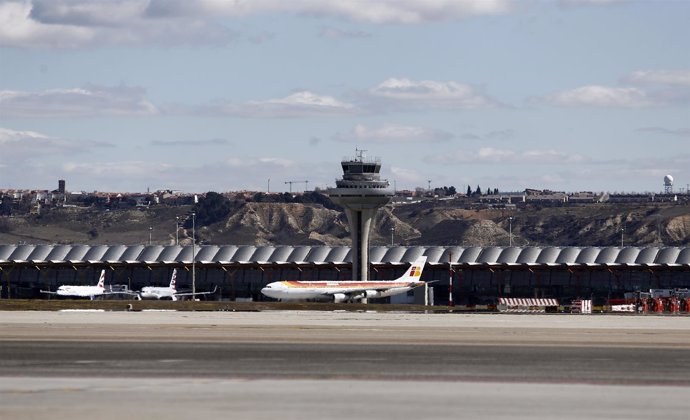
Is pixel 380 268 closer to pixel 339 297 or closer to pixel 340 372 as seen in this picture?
pixel 339 297

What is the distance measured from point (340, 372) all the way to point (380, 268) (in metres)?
135

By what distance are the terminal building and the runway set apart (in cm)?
9113

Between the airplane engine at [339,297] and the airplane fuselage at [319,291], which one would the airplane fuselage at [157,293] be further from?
the airplane engine at [339,297]

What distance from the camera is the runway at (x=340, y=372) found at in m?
33.4

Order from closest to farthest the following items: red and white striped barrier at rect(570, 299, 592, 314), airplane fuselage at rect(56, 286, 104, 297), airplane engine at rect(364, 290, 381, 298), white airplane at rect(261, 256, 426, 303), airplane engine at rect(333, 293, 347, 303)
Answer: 1. red and white striped barrier at rect(570, 299, 592, 314)
2. white airplane at rect(261, 256, 426, 303)
3. airplane engine at rect(333, 293, 347, 303)
4. airplane engine at rect(364, 290, 381, 298)
5. airplane fuselage at rect(56, 286, 104, 297)

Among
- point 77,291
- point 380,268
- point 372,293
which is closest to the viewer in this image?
point 372,293

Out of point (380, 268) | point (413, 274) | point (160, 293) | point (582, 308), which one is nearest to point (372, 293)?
point (413, 274)

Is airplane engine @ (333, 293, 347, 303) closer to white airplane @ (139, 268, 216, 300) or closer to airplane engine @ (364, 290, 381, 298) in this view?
airplane engine @ (364, 290, 381, 298)

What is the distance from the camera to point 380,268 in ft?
580

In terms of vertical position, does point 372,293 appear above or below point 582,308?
above

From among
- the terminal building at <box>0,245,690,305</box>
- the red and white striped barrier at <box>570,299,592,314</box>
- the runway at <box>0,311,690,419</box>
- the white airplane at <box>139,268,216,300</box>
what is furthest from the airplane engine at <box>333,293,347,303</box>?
the runway at <box>0,311,690,419</box>

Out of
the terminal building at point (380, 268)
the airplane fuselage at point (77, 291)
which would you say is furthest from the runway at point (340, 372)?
the terminal building at point (380, 268)

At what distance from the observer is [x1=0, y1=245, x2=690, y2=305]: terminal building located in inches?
6521

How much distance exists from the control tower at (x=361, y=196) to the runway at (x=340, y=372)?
3754 inches
